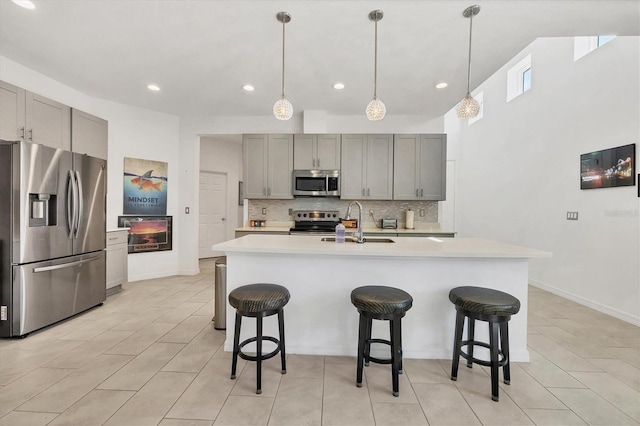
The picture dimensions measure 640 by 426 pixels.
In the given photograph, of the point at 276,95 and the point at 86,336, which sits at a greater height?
the point at 276,95

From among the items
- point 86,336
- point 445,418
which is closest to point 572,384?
point 445,418

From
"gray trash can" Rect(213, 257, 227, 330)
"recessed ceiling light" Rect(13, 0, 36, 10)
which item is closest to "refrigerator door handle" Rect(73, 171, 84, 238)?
"recessed ceiling light" Rect(13, 0, 36, 10)

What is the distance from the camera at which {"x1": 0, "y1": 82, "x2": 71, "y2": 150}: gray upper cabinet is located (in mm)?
2750

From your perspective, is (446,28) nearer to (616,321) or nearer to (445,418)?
(445,418)

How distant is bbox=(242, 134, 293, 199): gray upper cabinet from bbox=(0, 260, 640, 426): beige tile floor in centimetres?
249

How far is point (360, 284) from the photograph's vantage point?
229 cm

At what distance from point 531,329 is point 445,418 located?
191 centimetres

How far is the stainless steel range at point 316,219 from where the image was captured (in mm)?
4719

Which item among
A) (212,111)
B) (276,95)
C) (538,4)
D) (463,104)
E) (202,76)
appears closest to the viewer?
(538,4)

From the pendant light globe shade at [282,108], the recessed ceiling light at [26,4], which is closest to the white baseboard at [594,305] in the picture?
the pendant light globe shade at [282,108]

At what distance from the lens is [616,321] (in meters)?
3.03

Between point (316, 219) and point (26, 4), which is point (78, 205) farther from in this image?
point (316, 219)

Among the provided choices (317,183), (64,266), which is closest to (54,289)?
(64,266)

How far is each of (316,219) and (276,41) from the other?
2805mm
